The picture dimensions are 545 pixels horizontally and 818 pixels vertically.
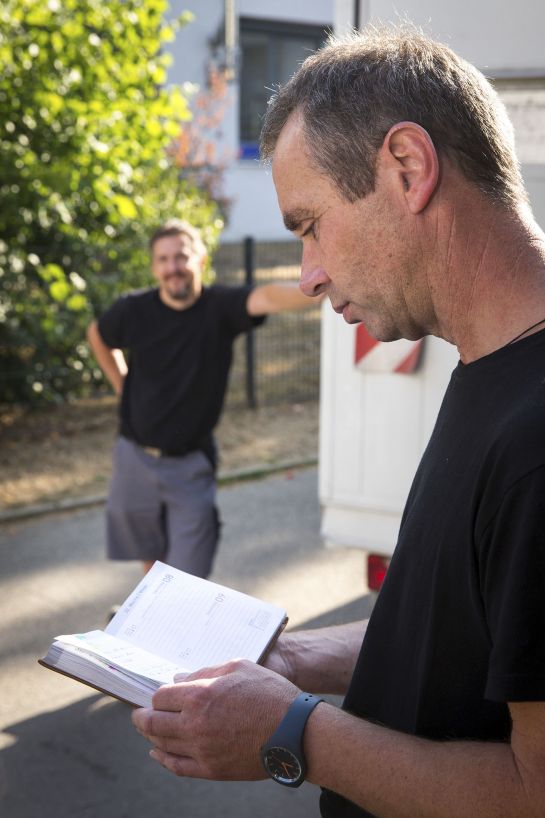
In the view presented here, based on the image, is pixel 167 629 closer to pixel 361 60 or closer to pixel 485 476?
pixel 485 476

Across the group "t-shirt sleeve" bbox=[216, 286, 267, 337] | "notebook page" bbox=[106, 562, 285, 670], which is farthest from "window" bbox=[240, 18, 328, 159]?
"notebook page" bbox=[106, 562, 285, 670]

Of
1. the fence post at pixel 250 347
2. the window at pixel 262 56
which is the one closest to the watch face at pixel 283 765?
the fence post at pixel 250 347

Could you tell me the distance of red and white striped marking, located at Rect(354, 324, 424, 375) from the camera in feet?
10.2

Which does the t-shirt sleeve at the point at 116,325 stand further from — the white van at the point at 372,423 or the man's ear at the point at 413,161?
the man's ear at the point at 413,161

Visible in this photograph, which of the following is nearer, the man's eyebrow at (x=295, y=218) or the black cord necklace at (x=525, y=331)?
the black cord necklace at (x=525, y=331)

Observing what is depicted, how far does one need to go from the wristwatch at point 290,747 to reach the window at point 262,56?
717 inches

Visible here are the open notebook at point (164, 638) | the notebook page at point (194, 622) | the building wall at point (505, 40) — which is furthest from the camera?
the building wall at point (505, 40)

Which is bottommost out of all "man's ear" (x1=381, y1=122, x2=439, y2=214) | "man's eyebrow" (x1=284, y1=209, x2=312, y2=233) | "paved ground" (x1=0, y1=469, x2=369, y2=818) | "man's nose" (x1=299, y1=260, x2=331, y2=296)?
"paved ground" (x1=0, y1=469, x2=369, y2=818)

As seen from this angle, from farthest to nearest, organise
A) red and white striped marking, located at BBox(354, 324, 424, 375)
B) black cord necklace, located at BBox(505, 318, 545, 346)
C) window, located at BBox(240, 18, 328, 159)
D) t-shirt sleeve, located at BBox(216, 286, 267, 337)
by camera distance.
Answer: window, located at BBox(240, 18, 328, 159) < t-shirt sleeve, located at BBox(216, 286, 267, 337) < red and white striped marking, located at BBox(354, 324, 424, 375) < black cord necklace, located at BBox(505, 318, 545, 346)

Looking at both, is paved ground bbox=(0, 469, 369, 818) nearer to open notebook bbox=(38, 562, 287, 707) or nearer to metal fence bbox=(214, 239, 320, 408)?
open notebook bbox=(38, 562, 287, 707)

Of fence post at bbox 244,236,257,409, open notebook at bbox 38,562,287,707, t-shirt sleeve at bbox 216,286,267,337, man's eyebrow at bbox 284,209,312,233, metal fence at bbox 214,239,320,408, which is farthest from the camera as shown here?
metal fence at bbox 214,239,320,408

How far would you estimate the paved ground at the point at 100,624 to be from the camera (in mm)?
3426

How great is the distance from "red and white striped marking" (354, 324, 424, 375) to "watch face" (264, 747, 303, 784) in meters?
1.88

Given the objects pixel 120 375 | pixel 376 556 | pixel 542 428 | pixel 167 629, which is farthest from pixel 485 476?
pixel 120 375
